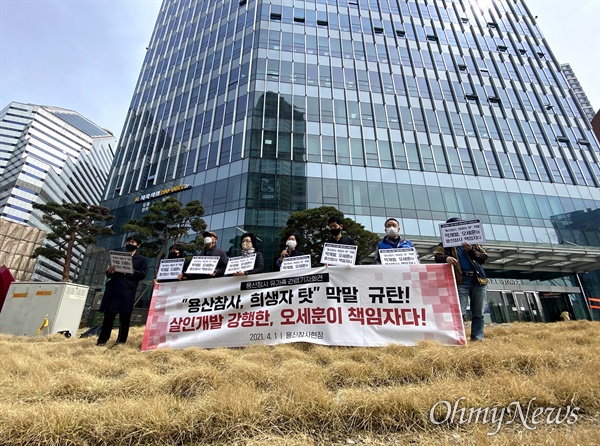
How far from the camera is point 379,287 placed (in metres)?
3.97

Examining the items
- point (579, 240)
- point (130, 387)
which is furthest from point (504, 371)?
point (579, 240)

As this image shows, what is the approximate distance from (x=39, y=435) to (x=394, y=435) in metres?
1.96

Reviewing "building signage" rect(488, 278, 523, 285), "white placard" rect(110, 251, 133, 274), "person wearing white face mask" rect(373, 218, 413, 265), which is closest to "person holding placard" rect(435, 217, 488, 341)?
"person wearing white face mask" rect(373, 218, 413, 265)

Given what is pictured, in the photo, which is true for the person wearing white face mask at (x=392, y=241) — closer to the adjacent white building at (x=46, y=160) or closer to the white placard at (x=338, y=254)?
the white placard at (x=338, y=254)

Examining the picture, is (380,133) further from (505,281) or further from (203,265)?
(203,265)

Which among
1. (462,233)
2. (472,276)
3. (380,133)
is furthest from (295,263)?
(380,133)

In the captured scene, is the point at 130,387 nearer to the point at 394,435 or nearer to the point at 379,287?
the point at 394,435

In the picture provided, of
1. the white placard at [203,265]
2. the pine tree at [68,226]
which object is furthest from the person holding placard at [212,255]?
the pine tree at [68,226]

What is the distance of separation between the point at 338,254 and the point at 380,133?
2219 centimetres

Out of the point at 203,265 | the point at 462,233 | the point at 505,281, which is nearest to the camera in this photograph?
the point at 462,233

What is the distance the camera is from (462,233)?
4125mm

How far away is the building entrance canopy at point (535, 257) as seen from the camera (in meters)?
16.6

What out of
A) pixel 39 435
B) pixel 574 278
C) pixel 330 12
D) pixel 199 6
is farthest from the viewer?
pixel 199 6

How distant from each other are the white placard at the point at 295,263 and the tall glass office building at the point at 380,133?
1424 centimetres
